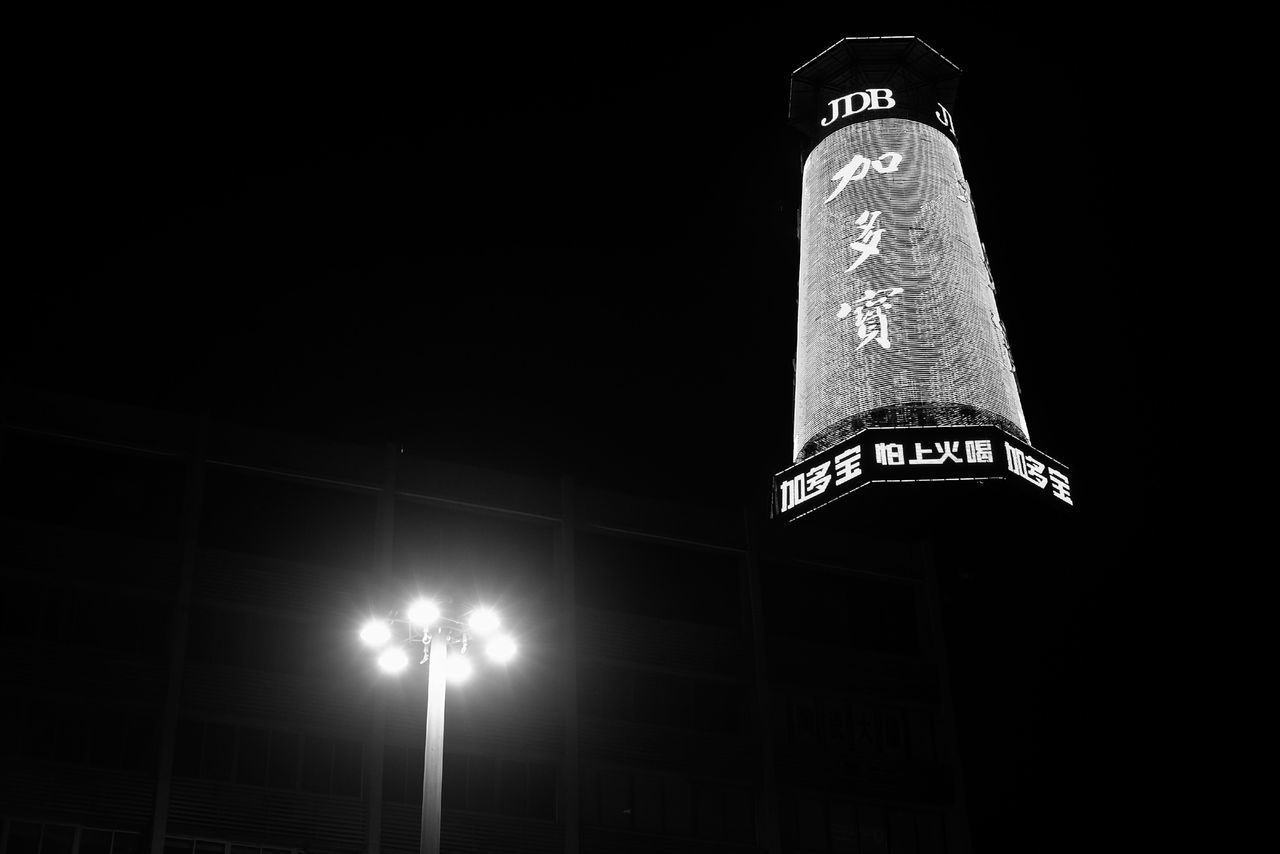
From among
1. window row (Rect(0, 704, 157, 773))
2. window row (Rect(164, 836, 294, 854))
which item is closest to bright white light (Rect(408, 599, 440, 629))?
window row (Rect(164, 836, 294, 854))

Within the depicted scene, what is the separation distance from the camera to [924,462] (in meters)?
30.5

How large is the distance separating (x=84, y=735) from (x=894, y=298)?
2769 centimetres

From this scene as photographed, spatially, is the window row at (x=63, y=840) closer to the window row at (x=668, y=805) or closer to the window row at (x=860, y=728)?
the window row at (x=668, y=805)

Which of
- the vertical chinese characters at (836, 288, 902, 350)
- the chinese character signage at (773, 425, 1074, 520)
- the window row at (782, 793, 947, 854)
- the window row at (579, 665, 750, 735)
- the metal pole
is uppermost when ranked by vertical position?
the vertical chinese characters at (836, 288, 902, 350)

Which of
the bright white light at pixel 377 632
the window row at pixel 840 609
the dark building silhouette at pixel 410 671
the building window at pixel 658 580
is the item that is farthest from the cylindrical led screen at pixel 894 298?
the window row at pixel 840 609

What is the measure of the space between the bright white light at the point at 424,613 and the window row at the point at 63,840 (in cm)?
2433

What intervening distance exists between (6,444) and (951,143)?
3093cm

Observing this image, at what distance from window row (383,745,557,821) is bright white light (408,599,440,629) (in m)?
24.7

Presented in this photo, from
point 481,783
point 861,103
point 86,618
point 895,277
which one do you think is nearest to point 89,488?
point 86,618

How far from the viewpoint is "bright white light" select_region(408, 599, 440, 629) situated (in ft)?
78.4

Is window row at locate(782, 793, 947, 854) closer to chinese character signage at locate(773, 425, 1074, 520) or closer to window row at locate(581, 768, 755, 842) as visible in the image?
window row at locate(581, 768, 755, 842)

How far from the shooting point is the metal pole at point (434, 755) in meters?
22.3

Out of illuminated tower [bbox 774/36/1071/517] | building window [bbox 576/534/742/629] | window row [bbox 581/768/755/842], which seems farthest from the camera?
building window [bbox 576/534/742/629]

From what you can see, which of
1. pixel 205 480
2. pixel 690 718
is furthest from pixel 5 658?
pixel 690 718
